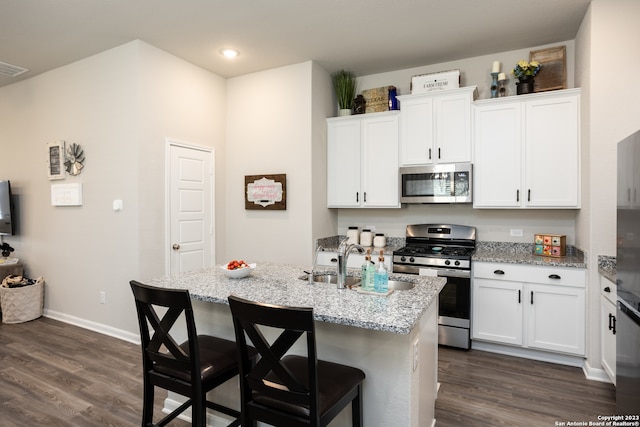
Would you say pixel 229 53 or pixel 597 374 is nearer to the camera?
pixel 597 374

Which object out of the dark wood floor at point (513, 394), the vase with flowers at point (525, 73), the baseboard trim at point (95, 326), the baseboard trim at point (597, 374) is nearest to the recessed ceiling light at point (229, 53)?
the vase with flowers at point (525, 73)

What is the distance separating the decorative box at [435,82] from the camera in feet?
12.2

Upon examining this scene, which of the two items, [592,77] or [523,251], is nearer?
[592,77]

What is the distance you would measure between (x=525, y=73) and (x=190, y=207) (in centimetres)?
372

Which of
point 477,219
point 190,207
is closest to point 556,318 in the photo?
point 477,219

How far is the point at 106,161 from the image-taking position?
3.74 meters

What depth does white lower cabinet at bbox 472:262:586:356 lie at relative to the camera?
119 inches

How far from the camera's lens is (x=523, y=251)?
3725mm

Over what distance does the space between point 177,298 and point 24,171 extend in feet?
14.5

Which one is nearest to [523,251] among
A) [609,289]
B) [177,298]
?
[609,289]

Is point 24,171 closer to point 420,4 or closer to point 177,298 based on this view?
point 177,298

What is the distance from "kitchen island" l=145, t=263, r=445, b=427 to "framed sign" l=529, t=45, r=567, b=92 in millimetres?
2495

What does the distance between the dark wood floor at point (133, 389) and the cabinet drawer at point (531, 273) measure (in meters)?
0.73

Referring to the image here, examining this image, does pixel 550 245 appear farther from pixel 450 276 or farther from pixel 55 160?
pixel 55 160
